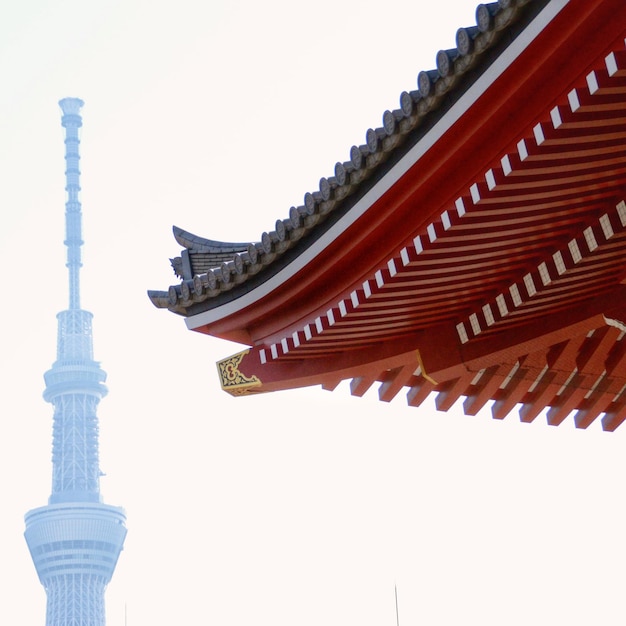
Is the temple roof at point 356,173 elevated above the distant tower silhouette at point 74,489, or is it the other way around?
the distant tower silhouette at point 74,489

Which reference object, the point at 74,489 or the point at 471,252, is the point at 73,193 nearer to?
the point at 74,489

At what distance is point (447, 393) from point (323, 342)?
107 centimetres

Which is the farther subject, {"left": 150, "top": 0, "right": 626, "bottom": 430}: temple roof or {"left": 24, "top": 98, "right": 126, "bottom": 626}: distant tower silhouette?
{"left": 24, "top": 98, "right": 126, "bottom": 626}: distant tower silhouette

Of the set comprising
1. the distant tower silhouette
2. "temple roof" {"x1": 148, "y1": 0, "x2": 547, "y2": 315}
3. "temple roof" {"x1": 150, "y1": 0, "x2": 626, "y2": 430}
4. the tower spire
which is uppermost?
the tower spire

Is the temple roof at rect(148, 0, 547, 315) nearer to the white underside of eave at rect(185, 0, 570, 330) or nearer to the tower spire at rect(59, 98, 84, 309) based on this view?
the white underside of eave at rect(185, 0, 570, 330)

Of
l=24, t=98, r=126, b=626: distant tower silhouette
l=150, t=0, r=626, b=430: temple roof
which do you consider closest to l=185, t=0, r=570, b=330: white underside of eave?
l=150, t=0, r=626, b=430: temple roof

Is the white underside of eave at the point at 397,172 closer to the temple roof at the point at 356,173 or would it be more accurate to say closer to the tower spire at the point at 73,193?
the temple roof at the point at 356,173

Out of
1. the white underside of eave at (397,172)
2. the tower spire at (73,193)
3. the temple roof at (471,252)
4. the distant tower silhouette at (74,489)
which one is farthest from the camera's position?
the tower spire at (73,193)

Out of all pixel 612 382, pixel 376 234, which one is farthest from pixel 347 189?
pixel 612 382

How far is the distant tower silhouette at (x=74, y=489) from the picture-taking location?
125562 millimetres

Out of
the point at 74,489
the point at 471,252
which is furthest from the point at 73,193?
the point at 471,252

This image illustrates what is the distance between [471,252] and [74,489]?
441ft

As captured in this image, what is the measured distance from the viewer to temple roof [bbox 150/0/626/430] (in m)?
4.87

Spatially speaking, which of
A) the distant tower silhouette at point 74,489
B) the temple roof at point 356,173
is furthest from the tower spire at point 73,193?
the temple roof at point 356,173
